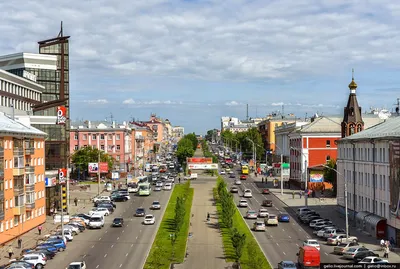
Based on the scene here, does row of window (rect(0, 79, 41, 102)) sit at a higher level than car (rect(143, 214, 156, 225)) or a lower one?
higher

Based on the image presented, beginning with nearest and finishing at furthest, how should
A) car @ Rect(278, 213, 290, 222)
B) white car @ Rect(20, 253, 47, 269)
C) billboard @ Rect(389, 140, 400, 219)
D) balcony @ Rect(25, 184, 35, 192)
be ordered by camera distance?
white car @ Rect(20, 253, 47, 269)
billboard @ Rect(389, 140, 400, 219)
balcony @ Rect(25, 184, 35, 192)
car @ Rect(278, 213, 290, 222)

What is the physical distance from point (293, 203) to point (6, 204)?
48346 mm

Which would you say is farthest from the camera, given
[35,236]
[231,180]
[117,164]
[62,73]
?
[117,164]

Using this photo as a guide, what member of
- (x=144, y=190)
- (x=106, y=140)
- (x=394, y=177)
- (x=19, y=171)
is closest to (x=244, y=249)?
(x=394, y=177)

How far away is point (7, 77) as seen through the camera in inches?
3642

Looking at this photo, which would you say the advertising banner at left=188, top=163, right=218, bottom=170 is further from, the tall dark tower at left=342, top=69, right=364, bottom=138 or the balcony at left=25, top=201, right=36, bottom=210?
the balcony at left=25, top=201, right=36, bottom=210

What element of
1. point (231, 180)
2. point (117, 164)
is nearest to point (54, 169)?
point (231, 180)

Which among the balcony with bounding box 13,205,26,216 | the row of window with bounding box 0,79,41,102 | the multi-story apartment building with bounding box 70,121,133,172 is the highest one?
the row of window with bounding box 0,79,41,102

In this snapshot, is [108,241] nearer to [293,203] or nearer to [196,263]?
[196,263]

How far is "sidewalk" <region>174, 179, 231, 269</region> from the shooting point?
170ft

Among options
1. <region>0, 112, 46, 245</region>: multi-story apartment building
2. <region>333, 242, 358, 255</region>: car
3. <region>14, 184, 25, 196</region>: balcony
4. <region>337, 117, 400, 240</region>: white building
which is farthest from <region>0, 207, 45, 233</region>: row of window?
<region>337, 117, 400, 240</region>: white building

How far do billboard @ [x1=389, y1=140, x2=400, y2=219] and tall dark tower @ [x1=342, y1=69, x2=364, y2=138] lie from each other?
36.4 metres

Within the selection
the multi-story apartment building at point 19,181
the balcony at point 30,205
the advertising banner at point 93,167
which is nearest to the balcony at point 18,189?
the multi-story apartment building at point 19,181

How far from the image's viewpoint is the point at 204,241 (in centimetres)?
6425
